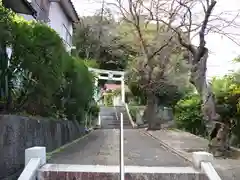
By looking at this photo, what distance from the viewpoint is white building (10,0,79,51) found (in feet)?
57.8

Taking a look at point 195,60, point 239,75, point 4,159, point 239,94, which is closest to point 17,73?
point 4,159

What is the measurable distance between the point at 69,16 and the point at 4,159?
1913cm

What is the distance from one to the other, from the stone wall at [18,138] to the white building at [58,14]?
26.1 feet

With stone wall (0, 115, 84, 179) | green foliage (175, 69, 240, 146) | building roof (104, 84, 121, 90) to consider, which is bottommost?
stone wall (0, 115, 84, 179)

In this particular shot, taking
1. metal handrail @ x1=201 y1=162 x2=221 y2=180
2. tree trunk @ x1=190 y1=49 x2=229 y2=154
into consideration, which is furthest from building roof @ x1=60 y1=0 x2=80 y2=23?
metal handrail @ x1=201 y1=162 x2=221 y2=180

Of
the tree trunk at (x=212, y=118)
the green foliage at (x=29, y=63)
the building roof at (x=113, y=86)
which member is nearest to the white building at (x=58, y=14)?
the green foliage at (x=29, y=63)

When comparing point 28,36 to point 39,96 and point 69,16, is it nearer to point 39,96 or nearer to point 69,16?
point 39,96

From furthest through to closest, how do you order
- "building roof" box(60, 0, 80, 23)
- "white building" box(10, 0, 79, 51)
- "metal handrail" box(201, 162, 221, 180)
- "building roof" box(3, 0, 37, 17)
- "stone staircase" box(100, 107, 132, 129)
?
"stone staircase" box(100, 107, 132, 129)
"building roof" box(60, 0, 80, 23)
"white building" box(10, 0, 79, 51)
"building roof" box(3, 0, 37, 17)
"metal handrail" box(201, 162, 221, 180)

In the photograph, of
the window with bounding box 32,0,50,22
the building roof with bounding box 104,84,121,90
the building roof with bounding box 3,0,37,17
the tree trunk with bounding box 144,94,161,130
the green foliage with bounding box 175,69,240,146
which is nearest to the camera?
the green foliage with bounding box 175,69,240,146

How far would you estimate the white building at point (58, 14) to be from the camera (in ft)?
57.8

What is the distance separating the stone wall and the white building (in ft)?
26.1

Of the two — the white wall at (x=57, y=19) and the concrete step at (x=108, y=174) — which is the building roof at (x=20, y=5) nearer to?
the concrete step at (x=108, y=174)

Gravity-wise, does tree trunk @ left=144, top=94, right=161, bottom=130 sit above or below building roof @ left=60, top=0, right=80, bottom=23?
below

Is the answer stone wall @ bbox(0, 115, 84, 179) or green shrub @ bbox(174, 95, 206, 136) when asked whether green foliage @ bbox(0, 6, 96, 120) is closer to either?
stone wall @ bbox(0, 115, 84, 179)
